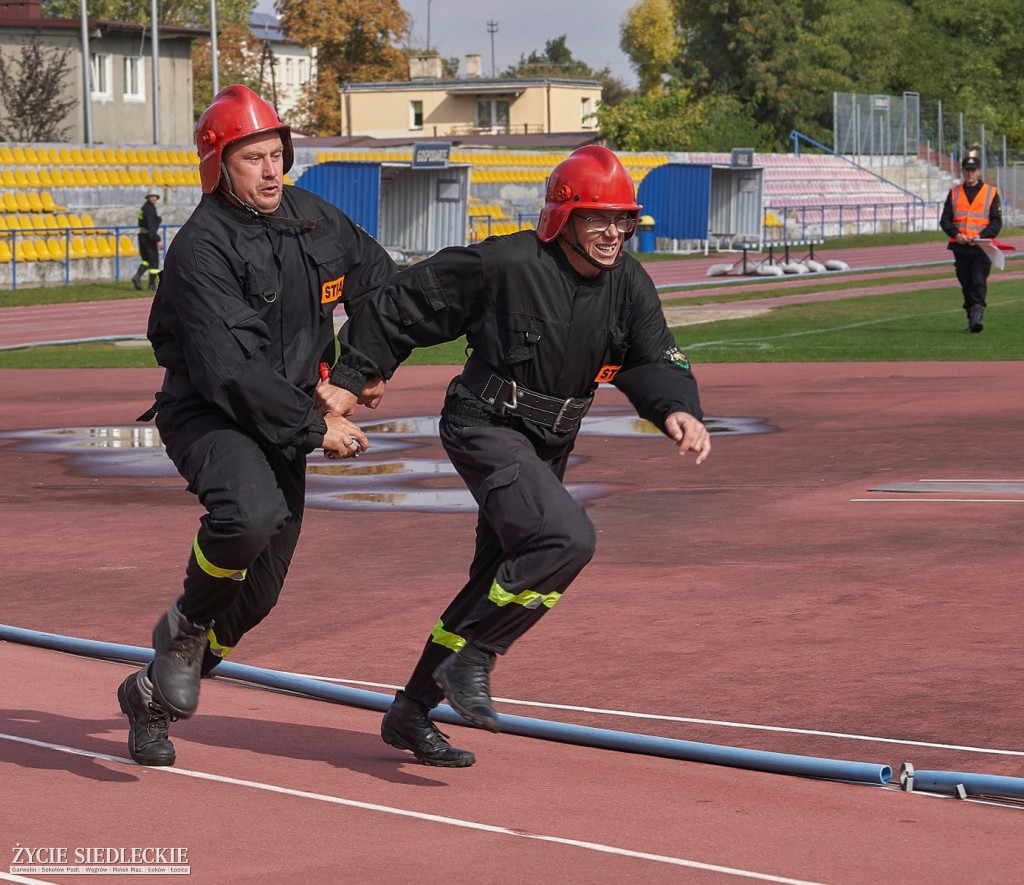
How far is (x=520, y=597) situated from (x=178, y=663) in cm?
113

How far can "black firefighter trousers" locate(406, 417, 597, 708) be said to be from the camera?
215 inches

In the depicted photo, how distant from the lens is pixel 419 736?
5836 mm

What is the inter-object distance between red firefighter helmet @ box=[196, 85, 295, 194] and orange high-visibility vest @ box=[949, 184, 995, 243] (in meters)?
17.9

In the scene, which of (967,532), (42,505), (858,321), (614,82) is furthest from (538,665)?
(614,82)

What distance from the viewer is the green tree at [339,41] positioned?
103625mm

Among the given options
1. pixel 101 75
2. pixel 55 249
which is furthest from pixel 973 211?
pixel 101 75

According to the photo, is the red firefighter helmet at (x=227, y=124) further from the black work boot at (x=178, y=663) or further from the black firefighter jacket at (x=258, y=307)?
the black work boot at (x=178, y=663)

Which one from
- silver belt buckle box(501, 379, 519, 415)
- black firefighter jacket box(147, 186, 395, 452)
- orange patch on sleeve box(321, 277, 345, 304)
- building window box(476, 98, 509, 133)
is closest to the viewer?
black firefighter jacket box(147, 186, 395, 452)

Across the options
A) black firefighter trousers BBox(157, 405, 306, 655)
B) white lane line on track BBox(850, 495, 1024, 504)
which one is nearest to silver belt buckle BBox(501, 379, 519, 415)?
black firefighter trousers BBox(157, 405, 306, 655)

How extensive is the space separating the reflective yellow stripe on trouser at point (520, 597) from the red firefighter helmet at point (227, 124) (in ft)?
5.15

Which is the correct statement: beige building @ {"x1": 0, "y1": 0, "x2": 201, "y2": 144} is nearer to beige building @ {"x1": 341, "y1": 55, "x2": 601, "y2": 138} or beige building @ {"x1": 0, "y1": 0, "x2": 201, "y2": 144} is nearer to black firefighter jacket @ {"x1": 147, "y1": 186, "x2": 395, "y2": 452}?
beige building @ {"x1": 341, "y1": 55, "x2": 601, "y2": 138}

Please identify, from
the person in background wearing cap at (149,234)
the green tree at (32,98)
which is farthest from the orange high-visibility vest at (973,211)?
the green tree at (32,98)

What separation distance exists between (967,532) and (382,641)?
12.7 ft

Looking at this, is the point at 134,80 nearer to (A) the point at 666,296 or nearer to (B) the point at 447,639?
(A) the point at 666,296
